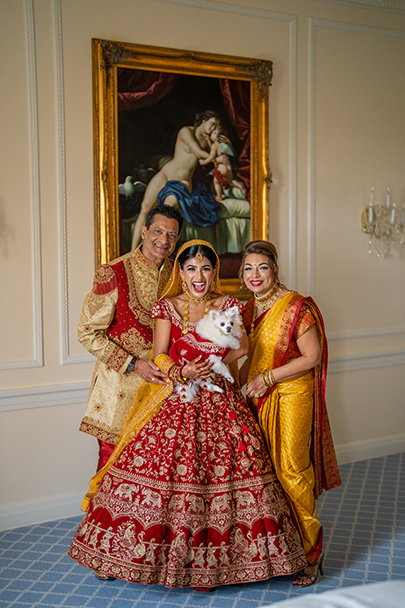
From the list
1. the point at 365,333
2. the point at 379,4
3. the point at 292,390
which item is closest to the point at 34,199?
the point at 292,390

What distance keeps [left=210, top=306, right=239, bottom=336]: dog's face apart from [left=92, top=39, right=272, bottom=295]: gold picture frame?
128 cm

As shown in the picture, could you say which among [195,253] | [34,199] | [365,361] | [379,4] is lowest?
[365,361]

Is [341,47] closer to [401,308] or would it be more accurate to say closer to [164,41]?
[164,41]

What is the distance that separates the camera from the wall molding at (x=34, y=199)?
11.7ft

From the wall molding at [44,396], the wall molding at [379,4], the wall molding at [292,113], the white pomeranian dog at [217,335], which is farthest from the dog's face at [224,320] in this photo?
the wall molding at [379,4]

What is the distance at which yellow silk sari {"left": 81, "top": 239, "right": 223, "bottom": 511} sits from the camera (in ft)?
9.60

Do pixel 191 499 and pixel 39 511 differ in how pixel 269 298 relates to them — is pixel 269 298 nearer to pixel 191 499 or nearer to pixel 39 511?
pixel 191 499

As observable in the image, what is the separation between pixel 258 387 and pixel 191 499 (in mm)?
671

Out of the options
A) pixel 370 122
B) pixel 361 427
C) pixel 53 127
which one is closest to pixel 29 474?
pixel 53 127

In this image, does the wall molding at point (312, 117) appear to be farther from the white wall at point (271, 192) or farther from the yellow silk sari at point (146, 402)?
the yellow silk sari at point (146, 402)

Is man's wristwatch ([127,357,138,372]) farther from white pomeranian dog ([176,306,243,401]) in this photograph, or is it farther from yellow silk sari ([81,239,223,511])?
white pomeranian dog ([176,306,243,401])

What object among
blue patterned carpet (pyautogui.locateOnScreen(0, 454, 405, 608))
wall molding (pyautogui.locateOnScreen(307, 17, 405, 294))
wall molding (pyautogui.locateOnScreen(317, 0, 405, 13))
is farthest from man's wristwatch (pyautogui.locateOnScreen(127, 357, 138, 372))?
wall molding (pyautogui.locateOnScreen(317, 0, 405, 13))

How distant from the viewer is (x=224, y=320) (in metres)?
2.81

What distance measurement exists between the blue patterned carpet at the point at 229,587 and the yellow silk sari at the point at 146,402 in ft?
1.67
